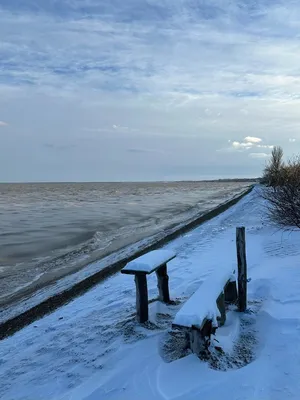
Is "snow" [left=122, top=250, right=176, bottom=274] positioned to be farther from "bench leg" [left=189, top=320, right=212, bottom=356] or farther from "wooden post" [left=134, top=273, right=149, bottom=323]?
"bench leg" [left=189, top=320, right=212, bottom=356]

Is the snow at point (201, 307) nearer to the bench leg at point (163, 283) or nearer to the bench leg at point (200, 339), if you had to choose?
the bench leg at point (200, 339)

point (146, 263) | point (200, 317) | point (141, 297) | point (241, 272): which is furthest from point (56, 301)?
point (200, 317)

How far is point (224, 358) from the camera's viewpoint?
12.9 ft

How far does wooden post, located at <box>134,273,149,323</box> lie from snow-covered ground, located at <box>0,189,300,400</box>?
139mm

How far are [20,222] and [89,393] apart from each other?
2038cm

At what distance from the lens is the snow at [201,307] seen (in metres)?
3.64

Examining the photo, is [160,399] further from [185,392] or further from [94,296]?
[94,296]

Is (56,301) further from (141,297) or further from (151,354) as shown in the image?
(151,354)

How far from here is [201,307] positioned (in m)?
3.85

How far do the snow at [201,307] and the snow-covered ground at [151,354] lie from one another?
1.62ft

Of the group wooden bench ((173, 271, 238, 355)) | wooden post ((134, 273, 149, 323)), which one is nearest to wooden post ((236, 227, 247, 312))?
wooden bench ((173, 271, 238, 355))

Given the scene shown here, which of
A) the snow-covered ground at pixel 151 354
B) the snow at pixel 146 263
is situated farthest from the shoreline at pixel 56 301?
the snow at pixel 146 263

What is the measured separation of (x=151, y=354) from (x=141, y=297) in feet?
2.90

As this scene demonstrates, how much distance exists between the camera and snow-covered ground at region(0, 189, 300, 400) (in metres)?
3.54
